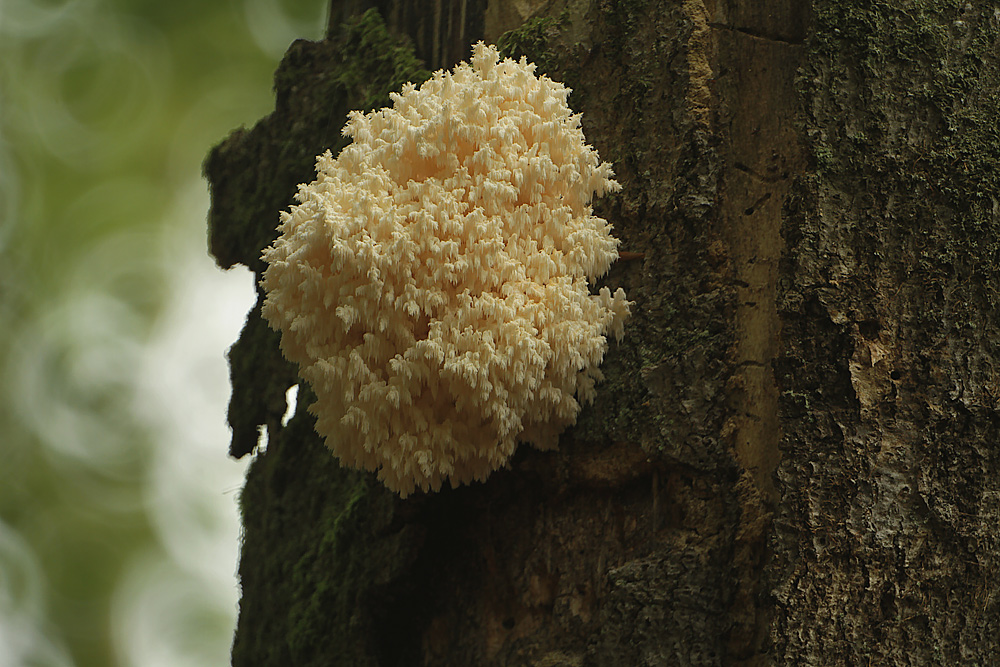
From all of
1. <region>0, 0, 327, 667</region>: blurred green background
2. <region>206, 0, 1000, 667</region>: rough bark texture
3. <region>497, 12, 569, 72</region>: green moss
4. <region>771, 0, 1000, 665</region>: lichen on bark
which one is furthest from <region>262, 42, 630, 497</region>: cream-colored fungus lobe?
<region>0, 0, 327, 667</region>: blurred green background

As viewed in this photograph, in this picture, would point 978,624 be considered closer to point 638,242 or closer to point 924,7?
point 638,242

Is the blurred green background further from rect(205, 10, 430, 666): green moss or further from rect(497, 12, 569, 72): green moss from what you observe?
rect(497, 12, 569, 72): green moss

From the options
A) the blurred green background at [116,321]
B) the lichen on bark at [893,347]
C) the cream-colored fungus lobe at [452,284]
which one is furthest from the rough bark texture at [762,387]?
the blurred green background at [116,321]

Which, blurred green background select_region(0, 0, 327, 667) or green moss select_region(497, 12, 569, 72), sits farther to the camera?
blurred green background select_region(0, 0, 327, 667)

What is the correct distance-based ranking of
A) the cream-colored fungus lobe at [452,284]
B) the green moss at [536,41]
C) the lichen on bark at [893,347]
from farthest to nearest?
1. the green moss at [536,41]
2. the cream-colored fungus lobe at [452,284]
3. the lichen on bark at [893,347]

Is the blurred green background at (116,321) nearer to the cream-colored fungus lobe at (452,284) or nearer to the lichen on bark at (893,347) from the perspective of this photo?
the cream-colored fungus lobe at (452,284)

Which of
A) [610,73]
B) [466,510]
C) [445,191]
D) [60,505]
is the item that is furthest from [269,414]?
[60,505]

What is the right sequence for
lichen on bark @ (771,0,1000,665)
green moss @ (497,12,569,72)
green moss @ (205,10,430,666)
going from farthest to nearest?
green moss @ (205,10,430,666)
green moss @ (497,12,569,72)
lichen on bark @ (771,0,1000,665)
